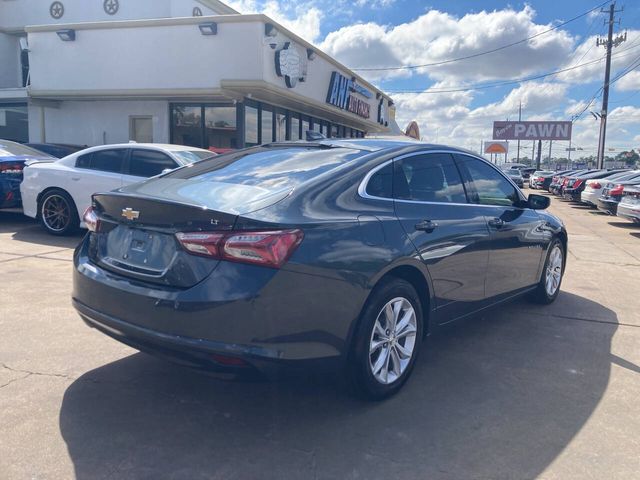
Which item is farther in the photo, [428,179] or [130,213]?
[428,179]

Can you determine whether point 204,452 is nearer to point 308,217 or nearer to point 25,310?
point 308,217

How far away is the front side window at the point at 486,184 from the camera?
4.47 m

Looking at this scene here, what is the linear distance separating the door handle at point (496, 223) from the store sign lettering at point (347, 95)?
50.4ft

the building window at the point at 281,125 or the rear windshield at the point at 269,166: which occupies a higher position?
the building window at the point at 281,125

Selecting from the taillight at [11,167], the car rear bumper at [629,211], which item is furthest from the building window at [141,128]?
the car rear bumper at [629,211]

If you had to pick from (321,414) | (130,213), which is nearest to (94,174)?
(130,213)

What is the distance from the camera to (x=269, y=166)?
3633 mm

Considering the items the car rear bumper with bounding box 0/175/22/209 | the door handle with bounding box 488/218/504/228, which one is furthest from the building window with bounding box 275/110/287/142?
the door handle with bounding box 488/218/504/228

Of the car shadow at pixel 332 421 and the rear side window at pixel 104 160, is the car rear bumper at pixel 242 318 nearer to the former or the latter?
the car shadow at pixel 332 421

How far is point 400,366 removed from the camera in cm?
350

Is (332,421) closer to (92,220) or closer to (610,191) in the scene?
(92,220)

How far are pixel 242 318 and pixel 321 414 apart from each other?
92 cm

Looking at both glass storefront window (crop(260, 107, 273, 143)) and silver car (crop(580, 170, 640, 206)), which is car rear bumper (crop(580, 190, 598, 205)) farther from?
glass storefront window (crop(260, 107, 273, 143))

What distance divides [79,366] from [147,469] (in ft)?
4.65
